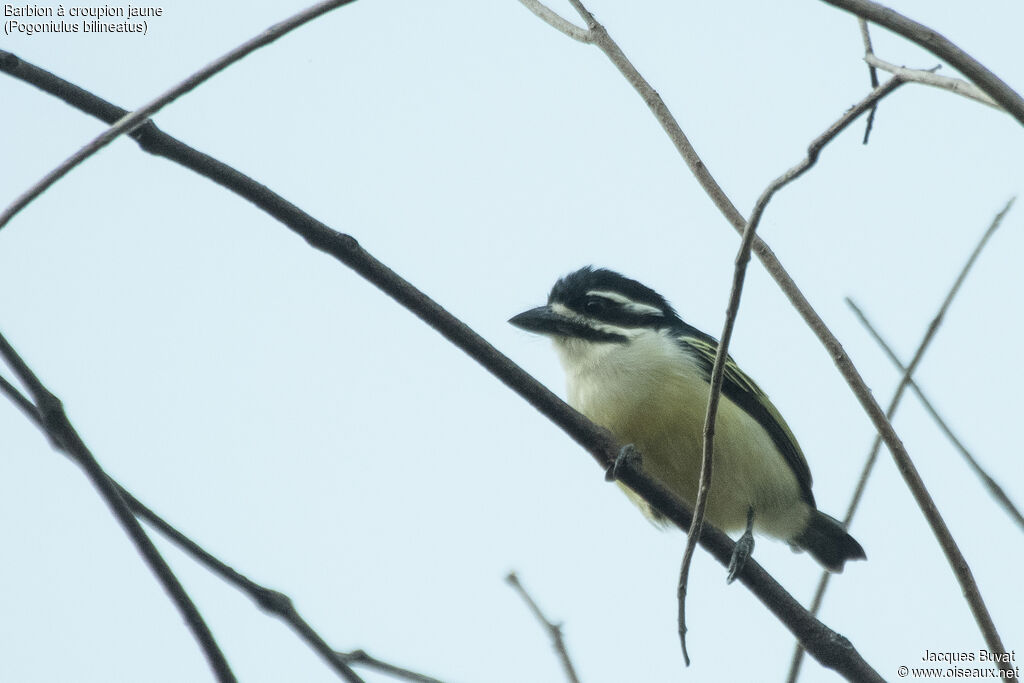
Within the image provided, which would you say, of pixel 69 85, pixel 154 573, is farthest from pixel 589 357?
pixel 154 573

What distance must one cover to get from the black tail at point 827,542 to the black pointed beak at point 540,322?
1.91 metres

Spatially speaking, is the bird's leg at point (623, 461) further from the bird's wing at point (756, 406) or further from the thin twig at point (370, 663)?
the bird's wing at point (756, 406)

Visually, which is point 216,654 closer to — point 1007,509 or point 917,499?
point 917,499

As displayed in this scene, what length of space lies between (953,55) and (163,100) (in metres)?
1.60

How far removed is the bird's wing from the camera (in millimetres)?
6277

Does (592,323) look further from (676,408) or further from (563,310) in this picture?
(676,408)

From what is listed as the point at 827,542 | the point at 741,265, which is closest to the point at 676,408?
the point at 827,542

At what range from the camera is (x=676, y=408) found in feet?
18.4

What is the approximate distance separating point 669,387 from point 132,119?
3.84m

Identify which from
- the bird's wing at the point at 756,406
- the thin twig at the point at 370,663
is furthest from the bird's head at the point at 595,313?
the thin twig at the point at 370,663

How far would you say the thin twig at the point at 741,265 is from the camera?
2.41m

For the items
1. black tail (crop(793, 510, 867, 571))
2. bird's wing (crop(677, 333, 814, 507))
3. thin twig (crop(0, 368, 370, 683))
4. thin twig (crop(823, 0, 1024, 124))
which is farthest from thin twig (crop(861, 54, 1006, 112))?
black tail (crop(793, 510, 867, 571))

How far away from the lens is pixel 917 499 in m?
2.88

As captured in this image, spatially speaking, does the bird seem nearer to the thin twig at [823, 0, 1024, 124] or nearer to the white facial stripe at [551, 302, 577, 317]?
the white facial stripe at [551, 302, 577, 317]
